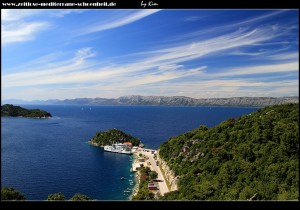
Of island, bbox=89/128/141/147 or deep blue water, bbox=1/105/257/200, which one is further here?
island, bbox=89/128/141/147

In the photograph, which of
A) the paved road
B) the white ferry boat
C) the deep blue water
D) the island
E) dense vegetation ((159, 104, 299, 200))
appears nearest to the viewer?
dense vegetation ((159, 104, 299, 200))
